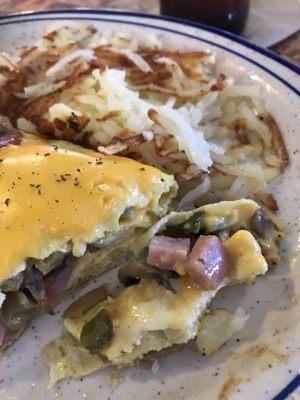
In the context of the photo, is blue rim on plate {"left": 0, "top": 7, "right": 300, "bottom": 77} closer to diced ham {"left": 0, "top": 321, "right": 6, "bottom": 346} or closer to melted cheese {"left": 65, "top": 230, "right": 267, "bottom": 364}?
melted cheese {"left": 65, "top": 230, "right": 267, "bottom": 364}

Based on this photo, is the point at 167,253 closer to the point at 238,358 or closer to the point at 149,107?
the point at 238,358

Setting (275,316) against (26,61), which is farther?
(26,61)

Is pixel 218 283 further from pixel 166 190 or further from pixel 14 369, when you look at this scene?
pixel 14 369

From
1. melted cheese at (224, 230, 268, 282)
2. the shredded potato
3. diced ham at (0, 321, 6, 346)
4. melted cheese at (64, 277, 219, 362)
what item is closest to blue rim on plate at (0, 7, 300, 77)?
the shredded potato

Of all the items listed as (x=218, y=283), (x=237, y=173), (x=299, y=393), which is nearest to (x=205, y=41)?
(x=237, y=173)

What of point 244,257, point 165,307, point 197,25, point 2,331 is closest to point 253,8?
point 197,25

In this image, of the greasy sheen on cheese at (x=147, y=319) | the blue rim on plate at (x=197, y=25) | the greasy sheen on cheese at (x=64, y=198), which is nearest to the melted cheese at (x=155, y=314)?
the greasy sheen on cheese at (x=147, y=319)
